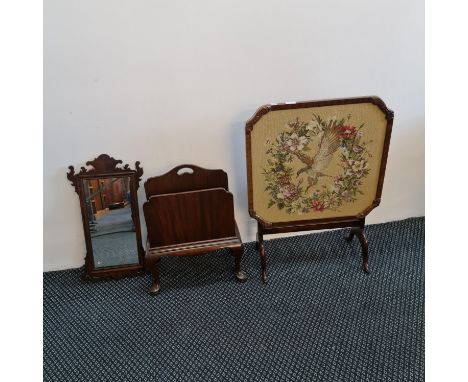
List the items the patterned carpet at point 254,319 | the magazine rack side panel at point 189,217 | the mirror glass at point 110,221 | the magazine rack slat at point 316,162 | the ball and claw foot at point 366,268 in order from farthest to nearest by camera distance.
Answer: the ball and claw foot at point 366,268, the mirror glass at point 110,221, the magazine rack side panel at point 189,217, the magazine rack slat at point 316,162, the patterned carpet at point 254,319

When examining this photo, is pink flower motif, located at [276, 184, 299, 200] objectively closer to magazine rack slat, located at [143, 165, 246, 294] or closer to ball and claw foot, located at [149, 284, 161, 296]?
magazine rack slat, located at [143, 165, 246, 294]

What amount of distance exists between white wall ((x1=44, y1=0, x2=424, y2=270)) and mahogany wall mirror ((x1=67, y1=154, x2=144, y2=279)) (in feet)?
0.26

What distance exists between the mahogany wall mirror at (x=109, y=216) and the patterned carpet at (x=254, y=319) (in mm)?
89

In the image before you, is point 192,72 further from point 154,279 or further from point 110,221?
point 154,279

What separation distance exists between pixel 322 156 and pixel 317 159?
A: 3 centimetres

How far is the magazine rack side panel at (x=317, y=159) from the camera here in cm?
174

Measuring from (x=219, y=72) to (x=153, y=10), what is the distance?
1.23ft

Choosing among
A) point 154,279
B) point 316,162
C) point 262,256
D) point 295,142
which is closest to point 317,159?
point 316,162

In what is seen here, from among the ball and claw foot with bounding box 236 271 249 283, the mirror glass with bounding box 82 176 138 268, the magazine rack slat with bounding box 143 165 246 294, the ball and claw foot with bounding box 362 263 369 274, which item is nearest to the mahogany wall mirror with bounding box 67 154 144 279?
the mirror glass with bounding box 82 176 138 268

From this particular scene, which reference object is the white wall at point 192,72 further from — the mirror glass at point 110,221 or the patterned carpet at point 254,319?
the patterned carpet at point 254,319

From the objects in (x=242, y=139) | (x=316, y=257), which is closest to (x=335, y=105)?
(x=242, y=139)

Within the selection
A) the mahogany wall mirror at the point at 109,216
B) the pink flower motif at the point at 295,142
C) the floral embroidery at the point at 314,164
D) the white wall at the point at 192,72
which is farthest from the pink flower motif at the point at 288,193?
the mahogany wall mirror at the point at 109,216

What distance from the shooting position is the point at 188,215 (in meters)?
1.89

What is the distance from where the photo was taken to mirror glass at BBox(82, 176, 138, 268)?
1.96 m
